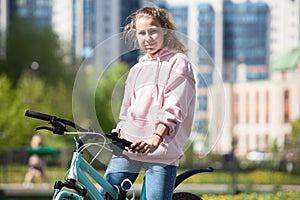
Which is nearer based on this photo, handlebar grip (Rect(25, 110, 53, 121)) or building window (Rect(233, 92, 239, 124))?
handlebar grip (Rect(25, 110, 53, 121))

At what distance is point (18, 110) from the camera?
47.7m

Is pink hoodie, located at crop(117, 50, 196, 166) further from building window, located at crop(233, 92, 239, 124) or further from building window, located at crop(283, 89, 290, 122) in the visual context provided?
building window, located at crop(233, 92, 239, 124)

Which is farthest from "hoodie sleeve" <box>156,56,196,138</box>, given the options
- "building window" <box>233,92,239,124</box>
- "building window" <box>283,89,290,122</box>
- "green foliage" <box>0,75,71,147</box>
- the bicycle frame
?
"building window" <box>233,92,239,124</box>

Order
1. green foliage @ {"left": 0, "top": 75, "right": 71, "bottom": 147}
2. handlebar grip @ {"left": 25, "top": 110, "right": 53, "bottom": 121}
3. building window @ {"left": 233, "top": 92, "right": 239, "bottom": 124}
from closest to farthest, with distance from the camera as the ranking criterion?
handlebar grip @ {"left": 25, "top": 110, "right": 53, "bottom": 121} → green foliage @ {"left": 0, "top": 75, "right": 71, "bottom": 147} → building window @ {"left": 233, "top": 92, "right": 239, "bottom": 124}

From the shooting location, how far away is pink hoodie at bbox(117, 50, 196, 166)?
6.10 metres

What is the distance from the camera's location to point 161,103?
6109 millimetres

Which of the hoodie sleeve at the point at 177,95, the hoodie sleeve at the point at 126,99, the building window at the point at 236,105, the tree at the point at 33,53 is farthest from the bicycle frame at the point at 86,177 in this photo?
the building window at the point at 236,105

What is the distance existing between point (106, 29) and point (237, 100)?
31925 mm

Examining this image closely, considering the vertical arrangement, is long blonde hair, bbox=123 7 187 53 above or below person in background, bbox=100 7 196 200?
above

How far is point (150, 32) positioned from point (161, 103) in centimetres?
41

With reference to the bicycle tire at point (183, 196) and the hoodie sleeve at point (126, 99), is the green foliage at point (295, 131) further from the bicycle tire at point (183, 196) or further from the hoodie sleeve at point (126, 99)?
the hoodie sleeve at point (126, 99)

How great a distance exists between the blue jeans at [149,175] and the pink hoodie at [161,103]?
0.18 feet

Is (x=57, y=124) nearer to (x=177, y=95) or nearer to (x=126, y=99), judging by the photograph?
(x=126, y=99)

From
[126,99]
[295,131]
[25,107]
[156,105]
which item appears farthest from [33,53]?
[156,105]
